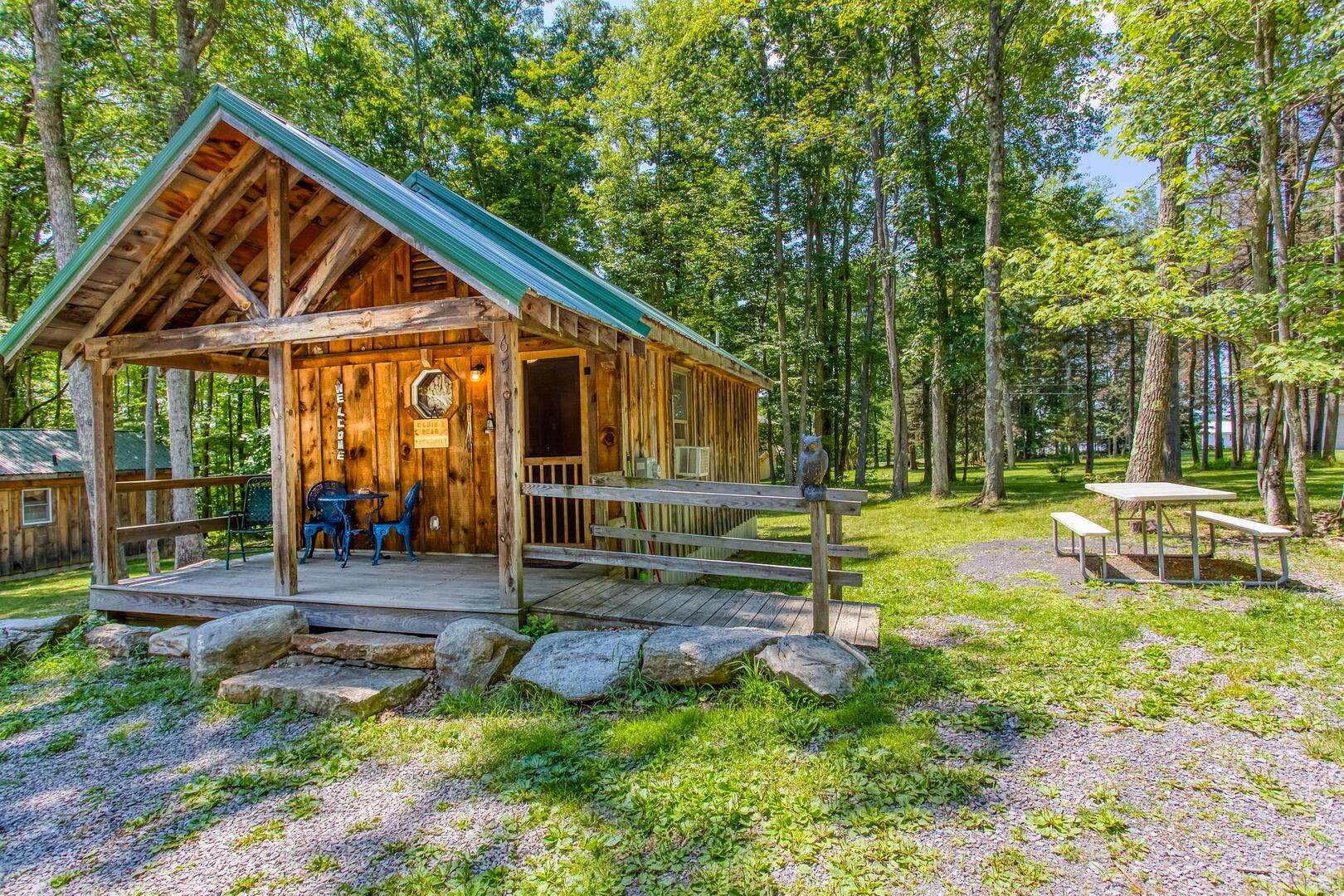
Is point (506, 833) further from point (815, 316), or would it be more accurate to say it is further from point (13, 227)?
point (13, 227)

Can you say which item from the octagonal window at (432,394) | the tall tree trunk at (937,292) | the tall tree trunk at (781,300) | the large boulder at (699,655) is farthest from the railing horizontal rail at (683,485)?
the tall tree trunk at (781,300)

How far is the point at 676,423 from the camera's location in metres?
8.37

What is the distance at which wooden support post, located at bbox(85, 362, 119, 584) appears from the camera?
5637mm

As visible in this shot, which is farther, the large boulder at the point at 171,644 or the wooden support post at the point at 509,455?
the large boulder at the point at 171,644

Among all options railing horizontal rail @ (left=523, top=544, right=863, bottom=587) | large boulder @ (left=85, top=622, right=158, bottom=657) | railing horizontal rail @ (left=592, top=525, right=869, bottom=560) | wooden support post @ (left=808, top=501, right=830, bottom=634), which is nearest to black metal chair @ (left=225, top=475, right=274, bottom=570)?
large boulder @ (left=85, top=622, right=158, bottom=657)

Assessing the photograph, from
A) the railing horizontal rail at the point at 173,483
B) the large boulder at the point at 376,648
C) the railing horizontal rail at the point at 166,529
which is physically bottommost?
the large boulder at the point at 376,648

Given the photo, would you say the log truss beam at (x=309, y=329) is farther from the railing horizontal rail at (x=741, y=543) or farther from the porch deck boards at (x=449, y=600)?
the porch deck boards at (x=449, y=600)

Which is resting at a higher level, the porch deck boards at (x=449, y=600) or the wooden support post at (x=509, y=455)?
the wooden support post at (x=509, y=455)

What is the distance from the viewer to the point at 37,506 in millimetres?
13797

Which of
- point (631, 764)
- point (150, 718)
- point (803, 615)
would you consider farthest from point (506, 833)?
point (150, 718)

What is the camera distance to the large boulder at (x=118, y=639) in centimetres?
530

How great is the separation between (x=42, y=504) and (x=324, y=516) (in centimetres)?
1283

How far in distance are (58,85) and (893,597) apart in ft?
44.4

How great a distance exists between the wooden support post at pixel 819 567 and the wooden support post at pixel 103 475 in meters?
6.28
